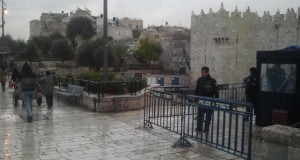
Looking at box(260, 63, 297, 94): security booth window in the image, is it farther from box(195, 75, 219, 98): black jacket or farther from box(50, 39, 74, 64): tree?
box(50, 39, 74, 64): tree

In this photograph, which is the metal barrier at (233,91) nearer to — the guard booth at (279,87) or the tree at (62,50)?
the guard booth at (279,87)

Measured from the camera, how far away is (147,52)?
57.9 m

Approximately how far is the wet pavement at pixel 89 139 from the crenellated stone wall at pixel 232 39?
24.0 m

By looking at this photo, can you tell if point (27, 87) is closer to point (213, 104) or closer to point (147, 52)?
point (213, 104)

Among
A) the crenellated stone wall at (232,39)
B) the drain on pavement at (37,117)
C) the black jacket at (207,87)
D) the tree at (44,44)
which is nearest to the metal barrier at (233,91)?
the black jacket at (207,87)

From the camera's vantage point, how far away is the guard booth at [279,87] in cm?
558

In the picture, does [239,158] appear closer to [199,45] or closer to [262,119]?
[262,119]

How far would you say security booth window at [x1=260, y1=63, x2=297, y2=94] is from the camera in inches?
224

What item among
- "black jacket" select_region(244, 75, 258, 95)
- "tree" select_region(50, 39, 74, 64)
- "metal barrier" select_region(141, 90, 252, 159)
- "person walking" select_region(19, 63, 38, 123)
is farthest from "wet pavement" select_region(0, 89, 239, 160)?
"tree" select_region(50, 39, 74, 64)

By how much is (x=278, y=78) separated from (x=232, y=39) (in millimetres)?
28249

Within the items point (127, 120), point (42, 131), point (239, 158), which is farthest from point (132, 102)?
point (239, 158)

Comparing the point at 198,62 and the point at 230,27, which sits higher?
the point at 230,27

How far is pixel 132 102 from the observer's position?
432 inches

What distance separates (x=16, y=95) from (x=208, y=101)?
319 inches
